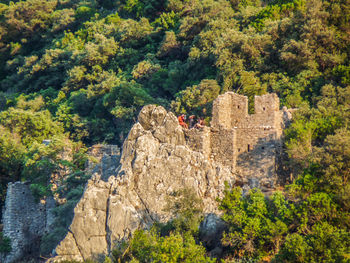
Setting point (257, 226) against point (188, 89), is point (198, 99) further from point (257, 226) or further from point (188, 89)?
point (257, 226)

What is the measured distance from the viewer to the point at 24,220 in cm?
3988

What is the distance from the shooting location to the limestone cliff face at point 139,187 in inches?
1188

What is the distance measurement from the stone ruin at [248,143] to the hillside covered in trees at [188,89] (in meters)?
1.23

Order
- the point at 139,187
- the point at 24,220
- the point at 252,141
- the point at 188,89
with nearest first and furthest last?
the point at 139,187
the point at 252,141
the point at 24,220
the point at 188,89

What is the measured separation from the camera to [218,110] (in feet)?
111

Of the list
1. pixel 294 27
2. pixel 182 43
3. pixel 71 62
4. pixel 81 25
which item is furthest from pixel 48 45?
pixel 294 27

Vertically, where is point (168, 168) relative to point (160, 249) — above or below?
above

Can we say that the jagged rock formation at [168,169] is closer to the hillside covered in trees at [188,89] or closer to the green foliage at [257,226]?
the hillside covered in trees at [188,89]

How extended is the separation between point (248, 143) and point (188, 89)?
482 inches

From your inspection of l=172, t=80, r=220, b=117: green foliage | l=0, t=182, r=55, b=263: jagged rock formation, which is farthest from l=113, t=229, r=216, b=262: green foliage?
l=172, t=80, r=220, b=117: green foliage

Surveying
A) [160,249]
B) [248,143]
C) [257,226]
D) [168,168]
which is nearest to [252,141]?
[248,143]

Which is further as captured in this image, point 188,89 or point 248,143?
point 188,89

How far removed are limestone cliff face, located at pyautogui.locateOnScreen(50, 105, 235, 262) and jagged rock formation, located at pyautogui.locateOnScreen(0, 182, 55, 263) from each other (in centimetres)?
818

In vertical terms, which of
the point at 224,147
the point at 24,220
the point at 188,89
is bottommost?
the point at 24,220
